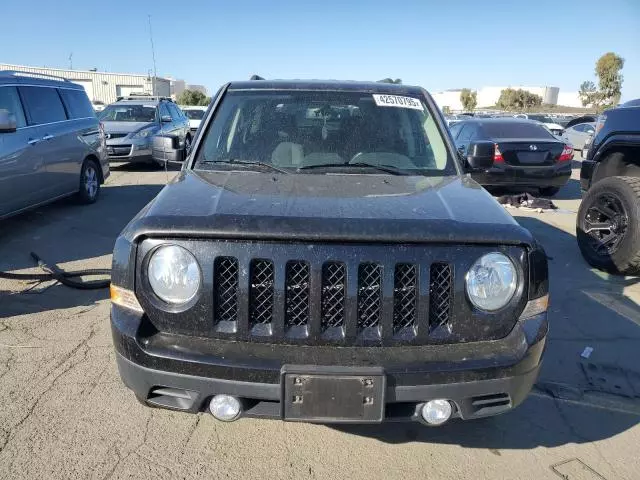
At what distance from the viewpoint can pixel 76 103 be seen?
810 centimetres

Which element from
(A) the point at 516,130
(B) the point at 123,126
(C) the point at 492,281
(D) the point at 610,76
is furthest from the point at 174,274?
(D) the point at 610,76

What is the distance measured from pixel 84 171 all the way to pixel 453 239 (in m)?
7.54

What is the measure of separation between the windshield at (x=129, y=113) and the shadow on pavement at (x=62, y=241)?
4.67m

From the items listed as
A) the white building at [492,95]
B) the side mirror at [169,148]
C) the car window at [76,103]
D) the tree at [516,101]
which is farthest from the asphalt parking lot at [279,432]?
the white building at [492,95]

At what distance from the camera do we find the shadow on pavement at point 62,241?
4.42m

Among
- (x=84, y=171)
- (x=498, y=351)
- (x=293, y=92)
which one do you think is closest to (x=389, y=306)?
(x=498, y=351)

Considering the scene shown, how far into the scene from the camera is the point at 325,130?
10.7 ft

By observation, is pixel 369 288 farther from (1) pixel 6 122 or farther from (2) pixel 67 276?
(1) pixel 6 122

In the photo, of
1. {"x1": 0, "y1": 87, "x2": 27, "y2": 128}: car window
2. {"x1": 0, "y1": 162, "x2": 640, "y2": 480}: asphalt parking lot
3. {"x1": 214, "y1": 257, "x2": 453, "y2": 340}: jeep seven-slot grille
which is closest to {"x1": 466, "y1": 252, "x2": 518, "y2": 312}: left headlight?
{"x1": 214, "y1": 257, "x2": 453, "y2": 340}: jeep seven-slot grille

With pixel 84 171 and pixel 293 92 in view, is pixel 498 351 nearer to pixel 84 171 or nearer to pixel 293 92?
pixel 293 92

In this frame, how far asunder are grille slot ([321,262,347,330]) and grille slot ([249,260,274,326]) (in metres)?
0.22

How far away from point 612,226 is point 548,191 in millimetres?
5271

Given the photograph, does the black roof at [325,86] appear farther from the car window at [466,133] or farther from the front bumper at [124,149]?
the front bumper at [124,149]

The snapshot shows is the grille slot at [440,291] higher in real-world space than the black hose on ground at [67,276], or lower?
higher
